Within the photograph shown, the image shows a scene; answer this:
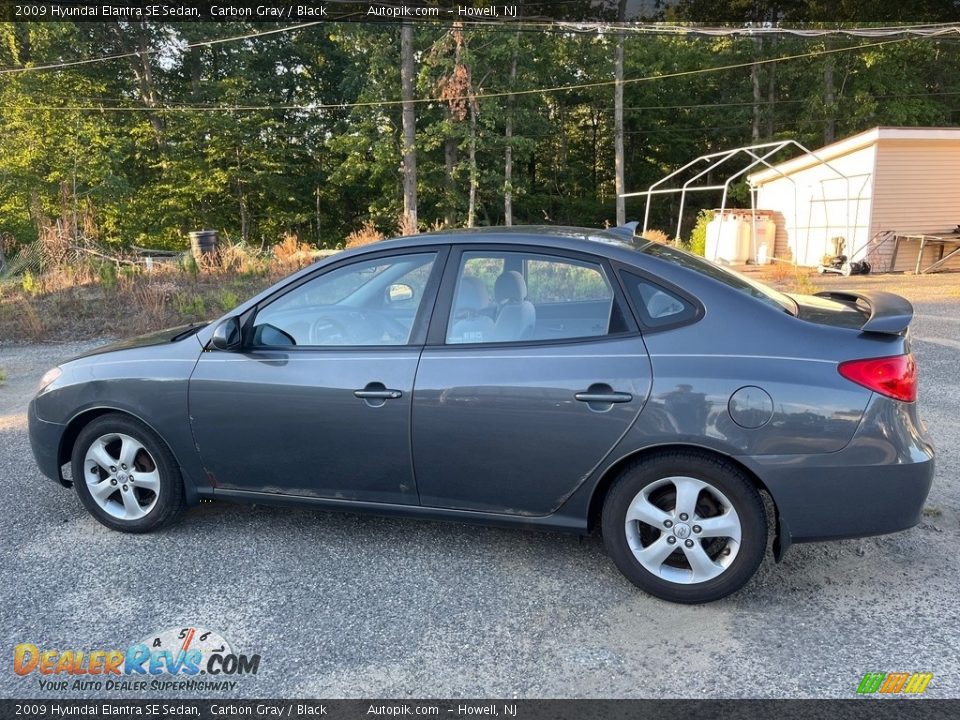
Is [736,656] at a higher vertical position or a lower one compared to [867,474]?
lower

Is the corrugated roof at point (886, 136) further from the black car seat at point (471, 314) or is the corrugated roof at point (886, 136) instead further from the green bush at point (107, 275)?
the black car seat at point (471, 314)

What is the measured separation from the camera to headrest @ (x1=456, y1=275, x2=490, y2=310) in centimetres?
338

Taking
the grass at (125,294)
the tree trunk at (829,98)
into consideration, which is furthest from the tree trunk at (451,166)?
the grass at (125,294)

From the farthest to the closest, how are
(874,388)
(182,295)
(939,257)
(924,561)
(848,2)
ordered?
1. (848,2)
2. (939,257)
3. (182,295)
4. (924,561)
5. (874,388)

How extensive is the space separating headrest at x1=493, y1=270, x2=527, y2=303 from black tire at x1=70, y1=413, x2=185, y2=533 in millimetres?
1965

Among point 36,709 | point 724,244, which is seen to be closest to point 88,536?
point 36,709

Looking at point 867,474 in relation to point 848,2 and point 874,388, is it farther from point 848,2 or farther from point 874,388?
point 848,2

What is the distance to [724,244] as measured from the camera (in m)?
21.4

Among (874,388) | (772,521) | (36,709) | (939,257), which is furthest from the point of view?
(939,257)

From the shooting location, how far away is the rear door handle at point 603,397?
2.96m

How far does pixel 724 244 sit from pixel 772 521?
19.1m

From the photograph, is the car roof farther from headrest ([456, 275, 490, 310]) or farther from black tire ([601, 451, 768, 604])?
black tire ([601, 451, 768, 604])

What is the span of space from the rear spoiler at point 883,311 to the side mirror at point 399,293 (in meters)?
2.09

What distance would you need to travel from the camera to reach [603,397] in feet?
9.78
